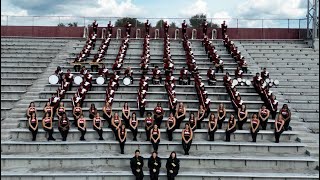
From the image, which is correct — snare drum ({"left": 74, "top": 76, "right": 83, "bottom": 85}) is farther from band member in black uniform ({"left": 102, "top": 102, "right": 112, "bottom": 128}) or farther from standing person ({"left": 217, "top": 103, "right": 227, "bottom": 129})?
standing person ({"left": 217, "top": 103, "right": 227, "bottom": 129})

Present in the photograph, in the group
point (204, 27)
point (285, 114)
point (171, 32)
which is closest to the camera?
point (285, 114)

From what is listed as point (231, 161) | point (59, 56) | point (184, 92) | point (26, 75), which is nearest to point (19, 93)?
point (26, 75)

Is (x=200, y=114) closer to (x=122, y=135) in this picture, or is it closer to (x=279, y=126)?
(x=279, y=126)

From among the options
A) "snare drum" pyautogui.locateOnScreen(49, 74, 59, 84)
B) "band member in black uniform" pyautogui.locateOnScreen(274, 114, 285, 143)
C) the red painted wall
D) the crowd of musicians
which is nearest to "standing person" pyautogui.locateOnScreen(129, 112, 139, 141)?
the crowd of musicians

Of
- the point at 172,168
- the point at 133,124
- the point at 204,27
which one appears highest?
the point at 204,27

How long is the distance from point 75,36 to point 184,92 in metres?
11.9

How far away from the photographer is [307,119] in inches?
561

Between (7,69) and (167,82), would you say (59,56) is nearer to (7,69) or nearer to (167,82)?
(7,69)

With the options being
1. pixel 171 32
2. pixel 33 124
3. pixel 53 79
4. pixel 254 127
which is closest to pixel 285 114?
pixel 254 127

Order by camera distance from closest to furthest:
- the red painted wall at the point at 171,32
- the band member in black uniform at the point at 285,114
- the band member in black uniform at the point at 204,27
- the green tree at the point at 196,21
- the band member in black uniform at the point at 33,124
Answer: the band member in black uniform at the point at 33,124 < the band member in black uniform at the point at 285,114 < the band member in black uniform at the point at 204,27 < the red painted wall at the point at 171,32 < the green tree at the point at 196,21

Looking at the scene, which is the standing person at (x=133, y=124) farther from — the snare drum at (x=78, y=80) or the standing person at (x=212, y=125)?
the snare drum at (x=78, y=80)

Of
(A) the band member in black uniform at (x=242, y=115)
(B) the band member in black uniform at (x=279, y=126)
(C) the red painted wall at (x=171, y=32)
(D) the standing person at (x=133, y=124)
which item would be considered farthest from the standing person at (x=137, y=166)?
(C) the red painted wall at (x=171, y=32)

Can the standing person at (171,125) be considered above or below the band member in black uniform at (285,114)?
below

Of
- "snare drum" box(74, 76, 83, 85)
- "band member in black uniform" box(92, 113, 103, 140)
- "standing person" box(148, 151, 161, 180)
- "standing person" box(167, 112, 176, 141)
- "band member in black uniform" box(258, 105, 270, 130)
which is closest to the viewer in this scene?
"standing person" box(148, 151, 161, 180)
